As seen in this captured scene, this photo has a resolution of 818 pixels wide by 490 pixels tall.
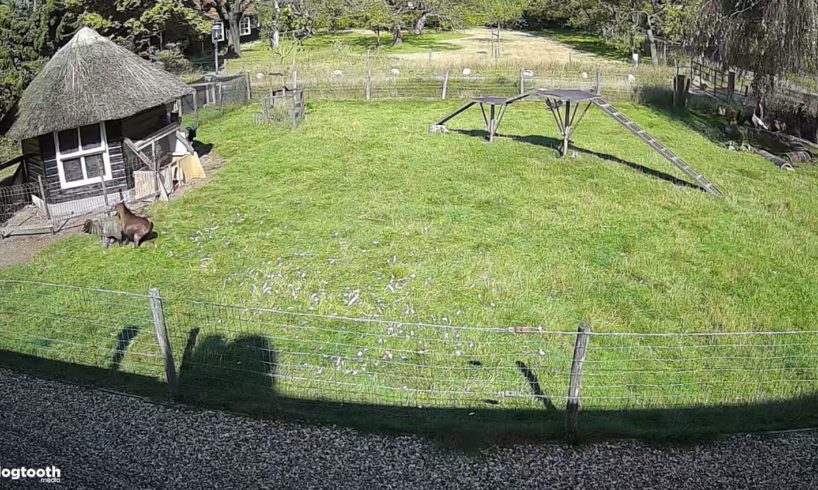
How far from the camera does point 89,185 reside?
15008 millimetres

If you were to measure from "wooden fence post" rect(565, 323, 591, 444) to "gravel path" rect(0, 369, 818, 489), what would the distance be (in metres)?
0.20

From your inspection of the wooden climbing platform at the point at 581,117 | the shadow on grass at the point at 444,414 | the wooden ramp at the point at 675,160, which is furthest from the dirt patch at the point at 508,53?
the shadow on grass at the point at 444,414

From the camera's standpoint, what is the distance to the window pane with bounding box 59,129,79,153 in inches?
573

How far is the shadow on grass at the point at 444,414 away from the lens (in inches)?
266

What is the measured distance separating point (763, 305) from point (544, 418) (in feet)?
15.8

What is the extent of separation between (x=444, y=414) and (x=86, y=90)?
37.6 feet

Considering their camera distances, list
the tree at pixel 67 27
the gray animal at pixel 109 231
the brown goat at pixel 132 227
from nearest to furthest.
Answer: the brown goat at pixel 132 227
the gray animal at pixel 109 231
the tree at pixel 67 27

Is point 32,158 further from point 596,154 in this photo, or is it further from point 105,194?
point 596,154

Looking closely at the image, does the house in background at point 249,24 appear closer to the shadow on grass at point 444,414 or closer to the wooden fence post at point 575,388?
the shadow on grass at point 444,414

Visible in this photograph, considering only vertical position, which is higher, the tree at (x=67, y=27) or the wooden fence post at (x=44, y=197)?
the tree at (x=67, y=27)

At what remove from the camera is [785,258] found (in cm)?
1162

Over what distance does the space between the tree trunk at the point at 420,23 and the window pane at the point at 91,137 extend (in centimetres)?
3433

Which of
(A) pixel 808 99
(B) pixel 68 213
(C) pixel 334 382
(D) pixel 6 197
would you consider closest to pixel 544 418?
(C) pixel 334 382

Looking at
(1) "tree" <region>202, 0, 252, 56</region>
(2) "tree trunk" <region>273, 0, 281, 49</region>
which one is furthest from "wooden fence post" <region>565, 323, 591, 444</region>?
(1) "tree" <region>202, 0, 252, 56</region>
